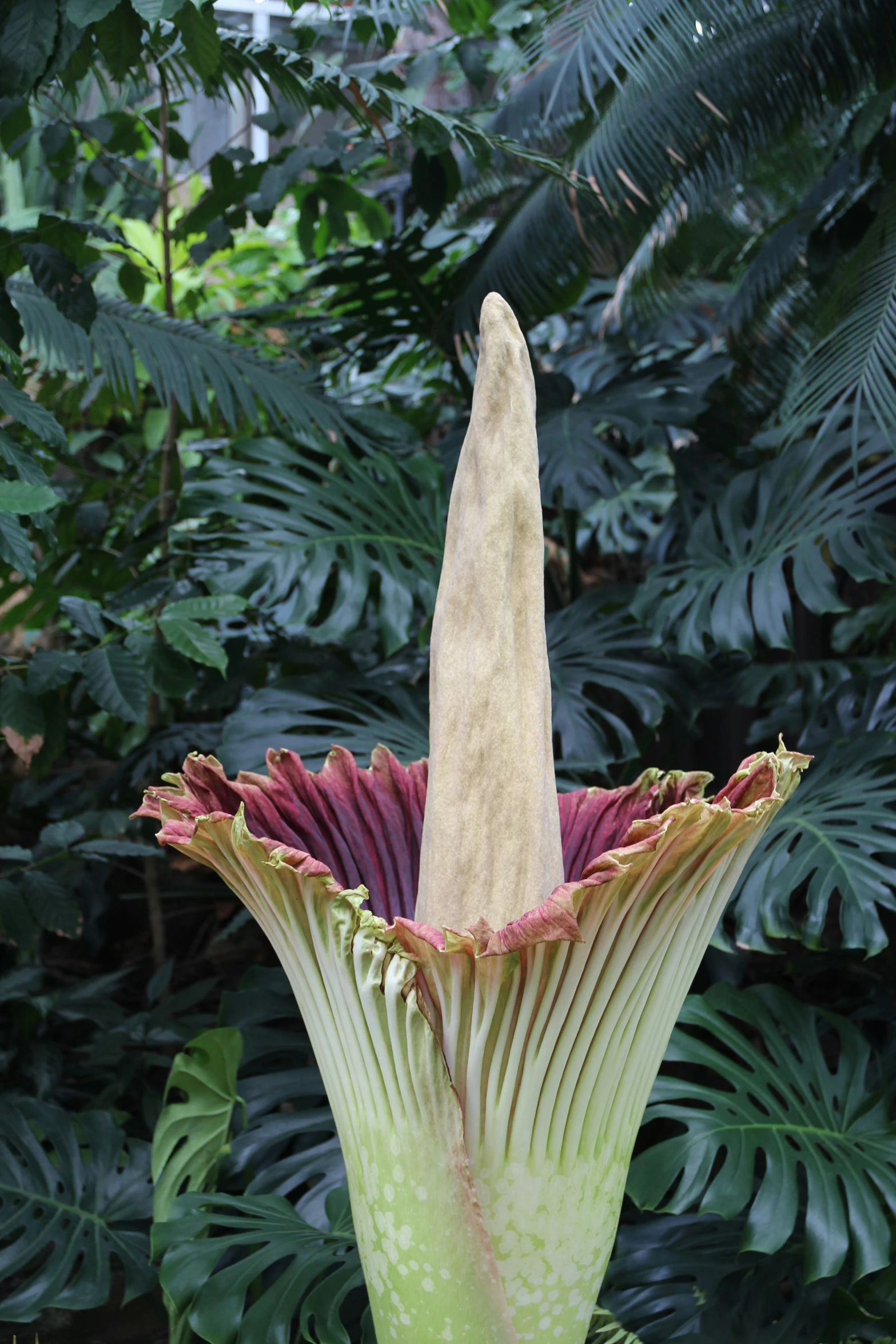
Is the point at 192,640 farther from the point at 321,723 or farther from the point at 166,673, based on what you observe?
the point at 321,723

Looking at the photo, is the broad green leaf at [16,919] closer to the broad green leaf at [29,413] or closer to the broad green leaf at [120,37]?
the broad green leaf at [29,413]

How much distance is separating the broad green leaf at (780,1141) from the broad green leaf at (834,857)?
9 centimetres

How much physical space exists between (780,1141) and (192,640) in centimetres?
73

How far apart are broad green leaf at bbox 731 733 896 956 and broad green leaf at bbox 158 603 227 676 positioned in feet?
1.89

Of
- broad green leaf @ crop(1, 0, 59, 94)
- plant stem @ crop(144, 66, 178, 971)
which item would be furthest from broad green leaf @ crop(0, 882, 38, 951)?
broad green leaf @ crop(1, 0, 59, 94)

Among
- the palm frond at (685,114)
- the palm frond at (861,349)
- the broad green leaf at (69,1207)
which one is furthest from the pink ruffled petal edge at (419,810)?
the palm frond at (685,114)

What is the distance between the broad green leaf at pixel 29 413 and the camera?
34.7 inches

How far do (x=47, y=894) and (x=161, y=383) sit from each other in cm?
62

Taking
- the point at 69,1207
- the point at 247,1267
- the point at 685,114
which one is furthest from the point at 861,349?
the point at 69,1207

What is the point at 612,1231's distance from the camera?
600 mm

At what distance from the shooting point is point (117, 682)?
1138 mm

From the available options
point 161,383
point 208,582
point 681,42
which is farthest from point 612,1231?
point 681,42

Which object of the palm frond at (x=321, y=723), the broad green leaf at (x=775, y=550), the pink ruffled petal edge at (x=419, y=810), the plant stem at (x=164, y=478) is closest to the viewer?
the pink ruffled petal edge at (x=419, y=810)

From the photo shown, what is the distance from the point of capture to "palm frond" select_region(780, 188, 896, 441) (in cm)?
119
